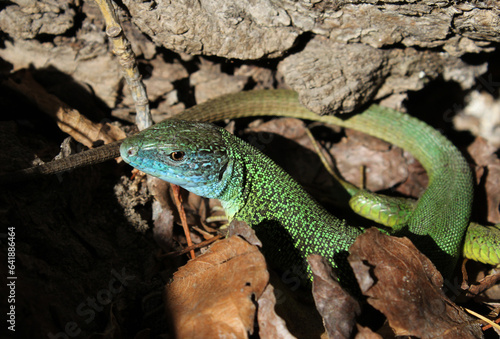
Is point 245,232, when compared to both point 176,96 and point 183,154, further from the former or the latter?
point 176,96

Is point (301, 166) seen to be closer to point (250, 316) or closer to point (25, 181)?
point (250, 316)

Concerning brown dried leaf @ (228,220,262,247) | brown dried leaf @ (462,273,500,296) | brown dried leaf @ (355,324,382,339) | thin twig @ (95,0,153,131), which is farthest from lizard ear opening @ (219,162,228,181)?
brown dried leaf @ (462,273,500,296)

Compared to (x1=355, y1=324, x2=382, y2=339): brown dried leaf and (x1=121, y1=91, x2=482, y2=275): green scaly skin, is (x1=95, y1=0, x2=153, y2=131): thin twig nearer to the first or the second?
(x1=121, y1=91, x2=482, y2=275): green scaly skin

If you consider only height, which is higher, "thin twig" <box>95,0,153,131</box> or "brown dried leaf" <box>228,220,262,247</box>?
"thin twig" <box>95,0,153,131</box>

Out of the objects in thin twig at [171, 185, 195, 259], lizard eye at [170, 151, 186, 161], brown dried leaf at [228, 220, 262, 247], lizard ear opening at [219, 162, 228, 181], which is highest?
lizard eye at [170, 151, 186, 161]

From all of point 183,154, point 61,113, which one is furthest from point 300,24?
point 61,113

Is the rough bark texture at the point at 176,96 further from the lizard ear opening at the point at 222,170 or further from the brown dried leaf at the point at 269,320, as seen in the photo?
the lizard ear opening at the point at 222,170

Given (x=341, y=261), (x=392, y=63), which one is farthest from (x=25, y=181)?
(x=392, y=63)
